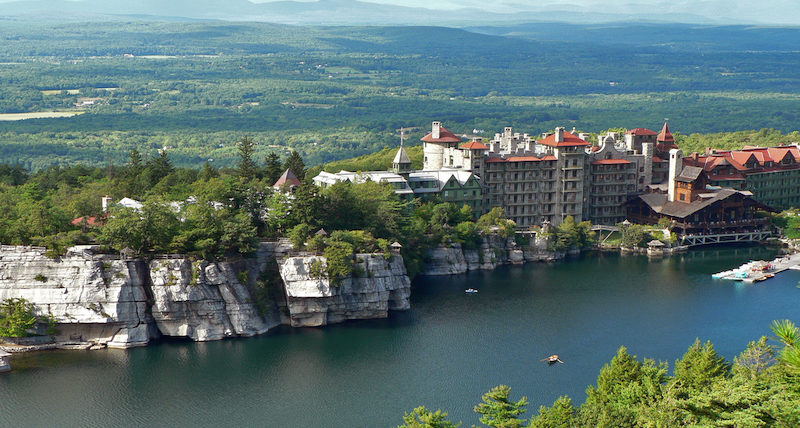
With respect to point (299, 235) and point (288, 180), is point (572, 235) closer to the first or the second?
point (288, 180)

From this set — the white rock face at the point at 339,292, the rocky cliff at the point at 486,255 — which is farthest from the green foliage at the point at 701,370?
the rocky cliff at the point at 486,255

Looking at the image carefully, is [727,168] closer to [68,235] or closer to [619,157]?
[619,157]

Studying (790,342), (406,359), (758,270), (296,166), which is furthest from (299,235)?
(790,342)

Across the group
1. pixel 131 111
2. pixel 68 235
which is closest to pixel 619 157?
pixel 68 235

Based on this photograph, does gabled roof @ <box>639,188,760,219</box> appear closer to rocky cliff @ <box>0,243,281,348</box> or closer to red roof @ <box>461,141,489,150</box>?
red roof @ <box>461,141,489,150</box>

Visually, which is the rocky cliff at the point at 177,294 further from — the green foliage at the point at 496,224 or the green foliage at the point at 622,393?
the green foliage at the point at 622,393
